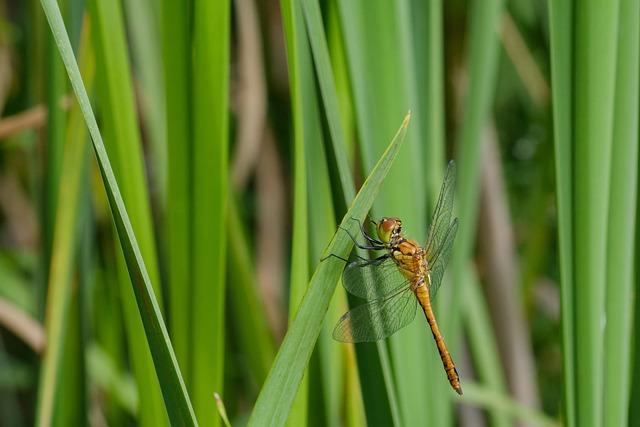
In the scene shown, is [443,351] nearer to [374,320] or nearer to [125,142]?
[374,320]

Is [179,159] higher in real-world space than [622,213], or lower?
higher

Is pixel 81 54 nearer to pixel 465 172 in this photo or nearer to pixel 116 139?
pixel 116 139

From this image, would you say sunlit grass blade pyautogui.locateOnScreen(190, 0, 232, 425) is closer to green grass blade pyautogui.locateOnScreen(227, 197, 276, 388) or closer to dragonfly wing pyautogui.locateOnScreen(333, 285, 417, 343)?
dragonfly wing pyautogui.locateOnScreen(333, 285, 417, 343)

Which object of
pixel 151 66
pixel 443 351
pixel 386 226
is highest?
pixel 151 66

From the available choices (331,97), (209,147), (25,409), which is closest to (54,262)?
(209,147)

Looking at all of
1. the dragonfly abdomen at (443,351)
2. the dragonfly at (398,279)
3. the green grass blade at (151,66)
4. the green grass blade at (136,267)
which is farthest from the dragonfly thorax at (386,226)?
the green grass blade at (151,66)

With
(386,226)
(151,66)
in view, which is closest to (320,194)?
(386,226)

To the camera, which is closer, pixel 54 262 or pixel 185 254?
pixel 185 254

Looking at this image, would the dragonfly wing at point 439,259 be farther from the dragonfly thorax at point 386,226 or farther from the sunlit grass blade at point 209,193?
the sunlit grass blade at point 209,193
